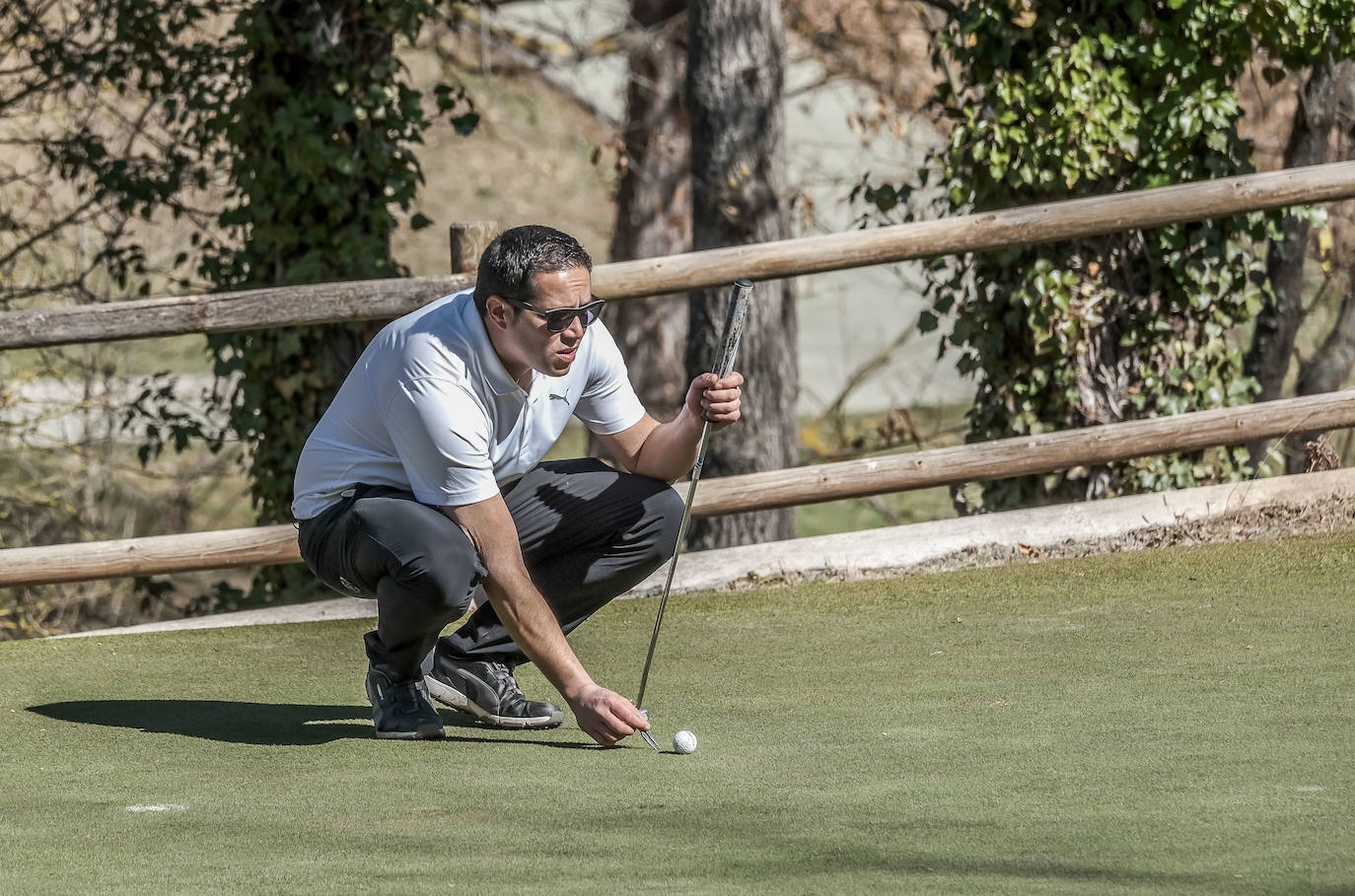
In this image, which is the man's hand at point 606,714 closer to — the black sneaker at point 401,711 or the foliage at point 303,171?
the black sneaker at point 401,711

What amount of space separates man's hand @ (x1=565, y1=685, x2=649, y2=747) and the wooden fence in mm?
1969

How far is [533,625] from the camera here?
363cm

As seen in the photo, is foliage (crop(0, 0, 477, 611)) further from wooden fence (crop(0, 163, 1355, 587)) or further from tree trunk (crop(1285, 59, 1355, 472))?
tree trunk (crop(1285, 59, 1355, 472))

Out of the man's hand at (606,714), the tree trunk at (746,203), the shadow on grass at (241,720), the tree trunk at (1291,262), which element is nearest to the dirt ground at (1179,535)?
the shadow on grass at (241,720)

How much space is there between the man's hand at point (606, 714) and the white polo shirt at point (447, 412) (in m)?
0.47

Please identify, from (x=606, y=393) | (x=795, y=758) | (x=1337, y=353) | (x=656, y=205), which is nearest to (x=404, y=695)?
(x=606, y=393)

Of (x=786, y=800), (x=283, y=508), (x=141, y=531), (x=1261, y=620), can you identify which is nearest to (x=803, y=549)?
(x=1261, y=620)

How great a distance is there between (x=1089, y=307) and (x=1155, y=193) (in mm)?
807

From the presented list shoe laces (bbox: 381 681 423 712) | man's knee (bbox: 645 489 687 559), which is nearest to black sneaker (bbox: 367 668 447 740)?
shoe laces (bbox: 381 681 423 712)

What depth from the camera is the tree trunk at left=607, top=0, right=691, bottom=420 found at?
1419 cm

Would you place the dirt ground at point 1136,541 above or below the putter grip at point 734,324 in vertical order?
below

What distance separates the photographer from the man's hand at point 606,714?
357cm

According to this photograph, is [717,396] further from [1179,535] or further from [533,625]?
[1179,535]

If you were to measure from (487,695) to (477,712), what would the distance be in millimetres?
63
